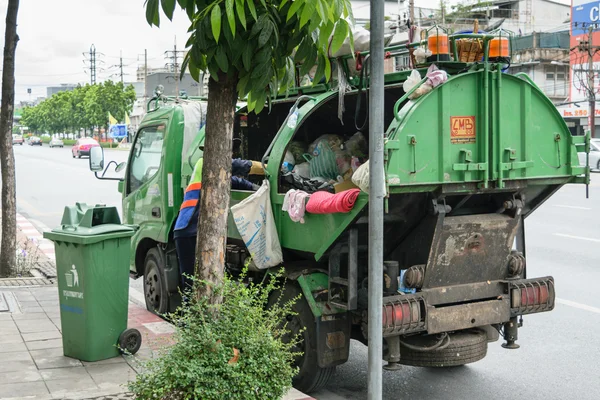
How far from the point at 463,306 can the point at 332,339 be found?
984 mm

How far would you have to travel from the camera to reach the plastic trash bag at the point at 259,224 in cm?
594

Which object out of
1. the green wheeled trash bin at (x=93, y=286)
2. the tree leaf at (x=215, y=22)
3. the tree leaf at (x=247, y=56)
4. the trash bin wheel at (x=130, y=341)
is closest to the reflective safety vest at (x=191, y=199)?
the green wheeled trash bin at (x=93, y=286)

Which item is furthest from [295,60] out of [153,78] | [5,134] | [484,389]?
[153,78]

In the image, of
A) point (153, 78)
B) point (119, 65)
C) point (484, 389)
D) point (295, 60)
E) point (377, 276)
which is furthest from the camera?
point (119, 65)

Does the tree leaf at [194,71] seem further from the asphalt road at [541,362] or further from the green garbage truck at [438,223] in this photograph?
the asphalt road at [541,362]

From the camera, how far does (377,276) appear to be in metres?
3.77

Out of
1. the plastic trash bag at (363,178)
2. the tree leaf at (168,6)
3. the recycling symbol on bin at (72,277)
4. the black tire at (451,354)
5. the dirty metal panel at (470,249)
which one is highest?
the tree leaf at (168,6)

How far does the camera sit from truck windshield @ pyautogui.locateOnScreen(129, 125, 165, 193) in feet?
25.8

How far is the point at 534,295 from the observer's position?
18.7ft

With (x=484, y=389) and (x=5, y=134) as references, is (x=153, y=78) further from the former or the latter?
(x=484, y=389)

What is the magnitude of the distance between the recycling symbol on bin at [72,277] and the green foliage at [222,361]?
1.73 m

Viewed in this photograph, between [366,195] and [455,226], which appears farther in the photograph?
[455,226]

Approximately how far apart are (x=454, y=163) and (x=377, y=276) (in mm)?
1665

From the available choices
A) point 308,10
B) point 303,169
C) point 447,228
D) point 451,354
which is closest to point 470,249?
point 447,228
